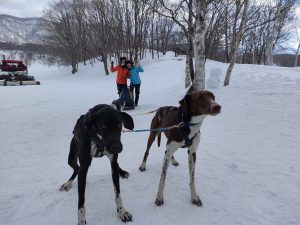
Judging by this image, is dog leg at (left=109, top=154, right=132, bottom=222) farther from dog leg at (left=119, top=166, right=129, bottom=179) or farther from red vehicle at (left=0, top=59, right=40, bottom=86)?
red vehicle at (left=0, top=59, right=40, bottom=86)

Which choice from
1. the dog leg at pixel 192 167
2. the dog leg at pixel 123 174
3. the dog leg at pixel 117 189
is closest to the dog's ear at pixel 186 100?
the dog leg at pixel 192 167

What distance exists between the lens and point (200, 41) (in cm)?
970

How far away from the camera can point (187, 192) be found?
3.94 metres

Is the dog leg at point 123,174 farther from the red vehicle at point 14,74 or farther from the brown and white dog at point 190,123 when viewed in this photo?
the red vehicle at point 14,74

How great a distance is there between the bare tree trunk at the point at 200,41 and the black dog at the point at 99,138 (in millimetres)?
7247

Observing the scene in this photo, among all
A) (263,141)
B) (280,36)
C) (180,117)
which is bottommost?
(263,141)

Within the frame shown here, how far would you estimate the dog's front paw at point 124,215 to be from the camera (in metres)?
3.22

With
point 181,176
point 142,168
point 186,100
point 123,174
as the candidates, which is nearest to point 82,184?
point 123,174

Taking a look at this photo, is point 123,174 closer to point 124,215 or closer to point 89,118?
point 124,215

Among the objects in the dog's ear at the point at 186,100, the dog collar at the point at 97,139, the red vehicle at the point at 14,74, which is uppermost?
the dog's ear at the point at 186,100

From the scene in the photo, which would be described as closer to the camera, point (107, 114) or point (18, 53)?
point (107, 114)

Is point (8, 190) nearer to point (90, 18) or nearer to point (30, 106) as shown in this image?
point (30, 106)

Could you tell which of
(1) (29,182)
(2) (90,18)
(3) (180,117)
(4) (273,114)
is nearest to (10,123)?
(1) (29,182)

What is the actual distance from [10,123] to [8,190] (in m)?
5.17
